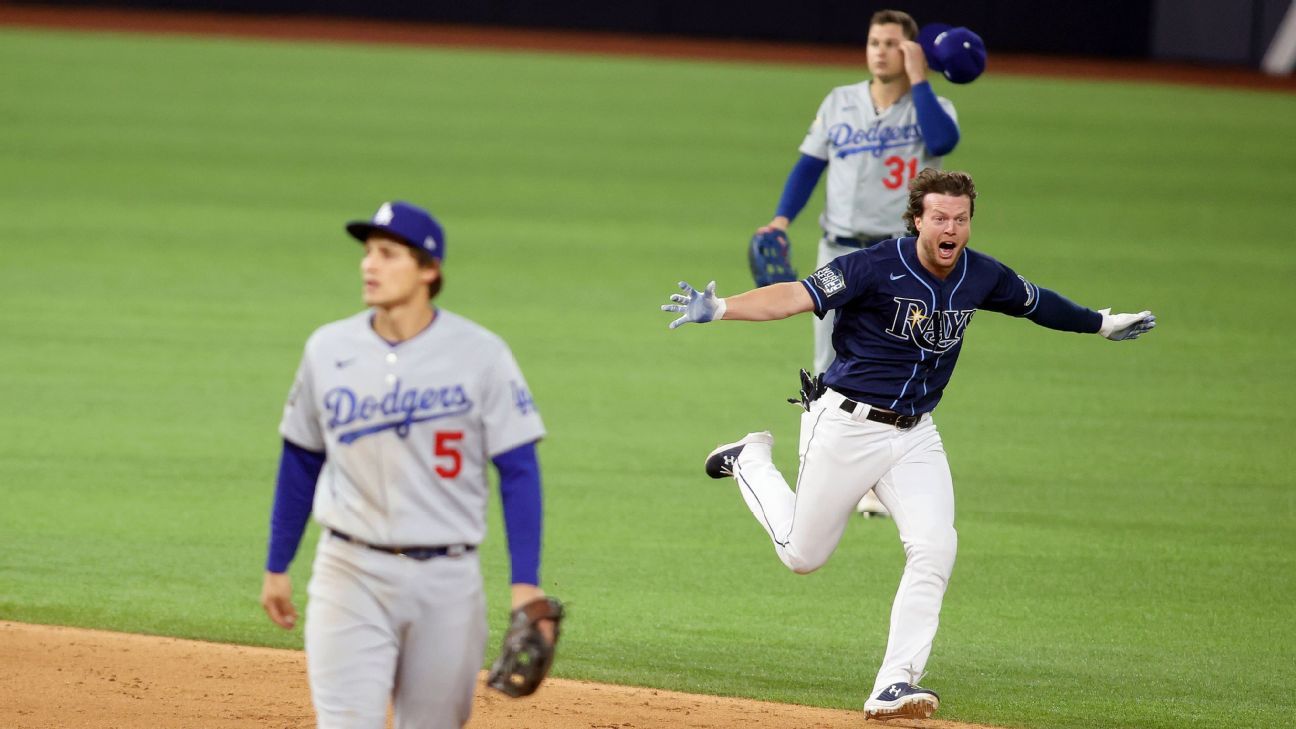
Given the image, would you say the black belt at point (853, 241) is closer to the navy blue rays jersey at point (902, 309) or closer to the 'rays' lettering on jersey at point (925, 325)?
the navy blue rays jersey at point (902, 309)

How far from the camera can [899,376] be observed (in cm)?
552

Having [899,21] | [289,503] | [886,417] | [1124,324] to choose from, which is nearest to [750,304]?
A: [886,417]

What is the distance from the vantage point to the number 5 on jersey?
3814 millimetres

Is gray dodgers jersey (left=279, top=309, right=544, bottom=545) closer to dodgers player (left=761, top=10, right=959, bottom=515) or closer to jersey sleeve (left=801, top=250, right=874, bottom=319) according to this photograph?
jersey sleeve (left=801, top=250, right=874, bottom=319)

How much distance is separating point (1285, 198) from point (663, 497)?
1166cm

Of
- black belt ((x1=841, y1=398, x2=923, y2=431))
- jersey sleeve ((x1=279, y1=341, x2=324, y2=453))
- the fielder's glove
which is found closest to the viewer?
jersey sleeve ((x1=279, y1=341, x2=324, y2=453))

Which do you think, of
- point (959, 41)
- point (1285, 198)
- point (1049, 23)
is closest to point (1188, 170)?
point (1285, 198)

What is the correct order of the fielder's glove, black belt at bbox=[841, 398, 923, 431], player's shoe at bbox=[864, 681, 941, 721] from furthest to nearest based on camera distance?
the fielder's glove → black belt at bbox=[841, 398, 923, 431] → player's shoe at bbox=[864, 681, 941, 721]

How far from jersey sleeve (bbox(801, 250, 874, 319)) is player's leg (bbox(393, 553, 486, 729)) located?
193 cm

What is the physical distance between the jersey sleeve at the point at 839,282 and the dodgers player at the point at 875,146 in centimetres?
240

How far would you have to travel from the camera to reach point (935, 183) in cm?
534

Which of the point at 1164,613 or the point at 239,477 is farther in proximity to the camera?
the point at 239,477

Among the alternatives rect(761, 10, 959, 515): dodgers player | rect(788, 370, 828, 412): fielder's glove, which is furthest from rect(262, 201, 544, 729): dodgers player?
rect(761, 10, 959, 515): dodgers player

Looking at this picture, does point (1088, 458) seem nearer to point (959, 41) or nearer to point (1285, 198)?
point (959, 41)
